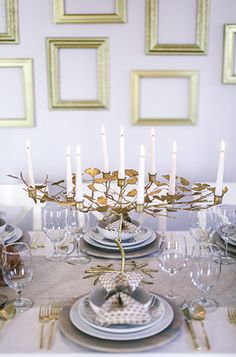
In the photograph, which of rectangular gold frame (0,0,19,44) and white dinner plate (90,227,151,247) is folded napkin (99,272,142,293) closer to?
white dinner plate (90,227,151,247)

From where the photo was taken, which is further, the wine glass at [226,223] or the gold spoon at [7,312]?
the wine glass at [226,223]

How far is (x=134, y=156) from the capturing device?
2.35 meters

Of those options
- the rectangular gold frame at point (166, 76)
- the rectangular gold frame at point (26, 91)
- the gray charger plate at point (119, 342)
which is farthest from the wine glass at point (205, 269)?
the rectangular gold frame at point (26, 91)

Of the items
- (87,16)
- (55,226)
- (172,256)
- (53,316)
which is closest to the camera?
(53,316)

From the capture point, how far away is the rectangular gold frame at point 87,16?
7.11 feet

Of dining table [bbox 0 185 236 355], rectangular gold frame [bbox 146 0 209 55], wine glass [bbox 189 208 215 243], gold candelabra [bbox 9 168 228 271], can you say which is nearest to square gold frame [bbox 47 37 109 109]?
rectangular gold frame [bbox 146 0 209 55]

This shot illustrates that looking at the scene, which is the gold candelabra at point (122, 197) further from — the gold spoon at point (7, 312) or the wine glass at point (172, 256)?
the gold spoon at point (7, 312)

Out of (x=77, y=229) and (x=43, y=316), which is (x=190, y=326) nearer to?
(x=43, y=316)

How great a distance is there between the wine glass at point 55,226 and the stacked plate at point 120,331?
0.35 metres

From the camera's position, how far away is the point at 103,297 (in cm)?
98

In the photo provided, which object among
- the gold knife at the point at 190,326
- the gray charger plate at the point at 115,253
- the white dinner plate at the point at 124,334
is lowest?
the gold knife at the point at 190,326

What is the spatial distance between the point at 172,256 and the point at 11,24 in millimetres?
1559

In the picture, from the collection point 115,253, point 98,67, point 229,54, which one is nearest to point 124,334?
point 115,253

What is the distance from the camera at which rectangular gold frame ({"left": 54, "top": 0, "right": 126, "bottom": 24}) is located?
217cm
